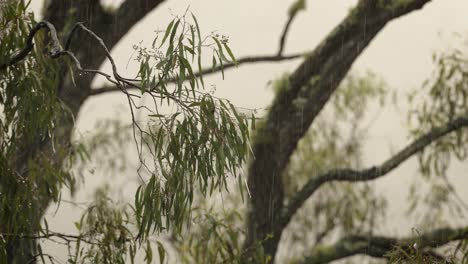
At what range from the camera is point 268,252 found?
560cm

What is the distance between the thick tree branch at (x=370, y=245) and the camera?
5184 millimetres

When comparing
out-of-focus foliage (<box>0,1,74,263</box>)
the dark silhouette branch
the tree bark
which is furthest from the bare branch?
the dark silhouette branch

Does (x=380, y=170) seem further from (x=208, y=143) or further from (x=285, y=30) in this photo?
(x=208, y=143)

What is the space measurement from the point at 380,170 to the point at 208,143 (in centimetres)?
277

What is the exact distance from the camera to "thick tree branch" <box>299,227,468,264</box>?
518cm

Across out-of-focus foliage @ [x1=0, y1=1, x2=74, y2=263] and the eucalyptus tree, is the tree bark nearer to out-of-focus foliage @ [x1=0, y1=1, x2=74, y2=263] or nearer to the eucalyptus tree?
the eucalyptus tree

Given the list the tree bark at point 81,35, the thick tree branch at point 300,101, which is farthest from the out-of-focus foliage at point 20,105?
the thick tree branch at point 300,101

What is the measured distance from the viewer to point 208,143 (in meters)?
2.76

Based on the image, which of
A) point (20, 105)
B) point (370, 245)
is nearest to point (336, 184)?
point (370, 245)

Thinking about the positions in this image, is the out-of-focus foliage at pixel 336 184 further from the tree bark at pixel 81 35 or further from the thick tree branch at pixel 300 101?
the tree bark at pixel 81 35

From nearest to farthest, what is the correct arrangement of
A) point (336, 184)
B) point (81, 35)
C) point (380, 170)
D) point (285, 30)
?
point (81, 35)
point (285, 30)
point (380, 170)
point (336, 184)

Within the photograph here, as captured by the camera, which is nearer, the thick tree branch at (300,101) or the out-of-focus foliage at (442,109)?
the thick tree branch at (300,101)

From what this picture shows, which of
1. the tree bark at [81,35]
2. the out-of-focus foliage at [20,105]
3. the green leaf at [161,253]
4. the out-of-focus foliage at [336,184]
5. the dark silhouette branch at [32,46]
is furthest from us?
the out-of-focus foliage at [336,184]

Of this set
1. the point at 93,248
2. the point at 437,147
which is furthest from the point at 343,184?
the point at 93,248
